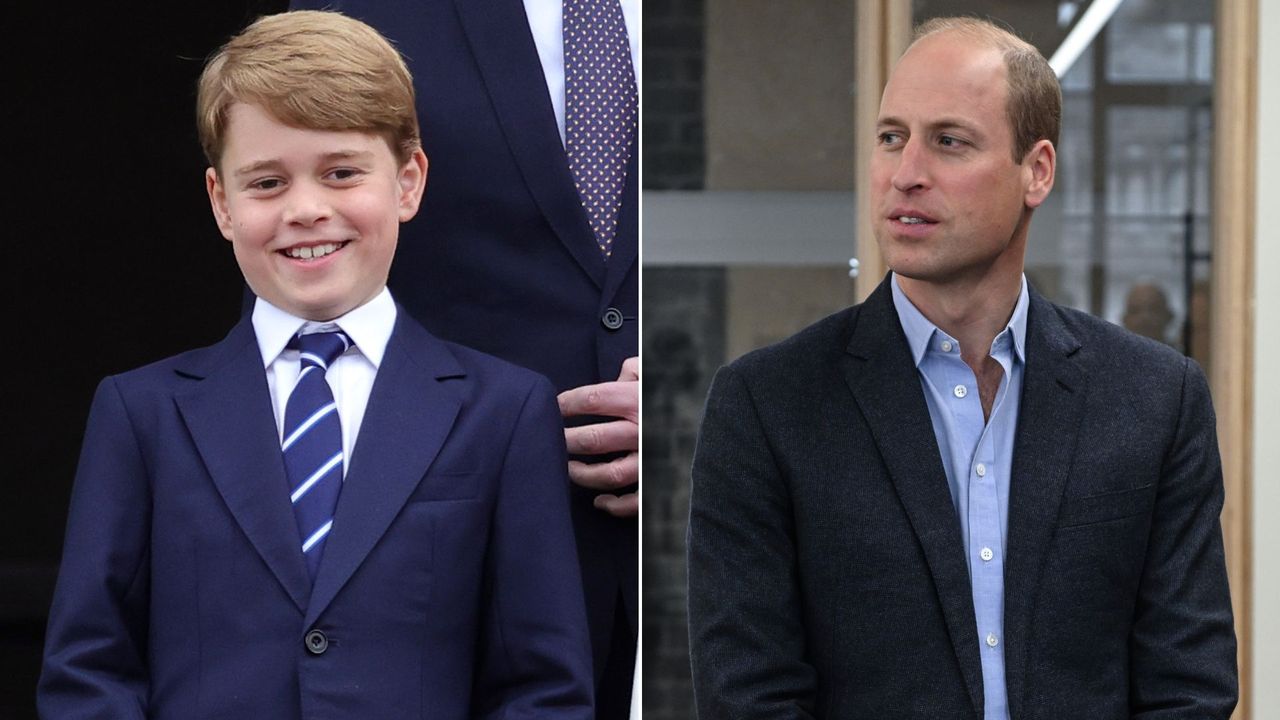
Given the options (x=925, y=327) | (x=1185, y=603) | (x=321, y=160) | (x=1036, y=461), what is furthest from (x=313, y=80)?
(x=1185, y=603)

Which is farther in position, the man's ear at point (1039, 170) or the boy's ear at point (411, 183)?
the man's ear at point (1039, 170)

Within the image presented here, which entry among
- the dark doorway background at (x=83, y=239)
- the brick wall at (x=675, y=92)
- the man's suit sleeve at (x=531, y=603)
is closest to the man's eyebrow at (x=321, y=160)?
the dark doorway background at (x=83, y=239)

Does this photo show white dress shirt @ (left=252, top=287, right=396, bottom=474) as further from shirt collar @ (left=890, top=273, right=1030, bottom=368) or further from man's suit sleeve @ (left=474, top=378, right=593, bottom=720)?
shirt collar @ (left=890, top=273, right=1030, bottom=368)

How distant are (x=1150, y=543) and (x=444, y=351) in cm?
93

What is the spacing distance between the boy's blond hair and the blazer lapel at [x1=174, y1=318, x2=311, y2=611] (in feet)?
0.77

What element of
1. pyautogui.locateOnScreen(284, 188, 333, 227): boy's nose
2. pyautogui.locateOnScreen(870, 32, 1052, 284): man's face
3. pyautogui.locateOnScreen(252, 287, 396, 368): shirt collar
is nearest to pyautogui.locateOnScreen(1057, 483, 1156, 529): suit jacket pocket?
pyautogui.locateOnScreen(870, 32, 1052, 284): man's face

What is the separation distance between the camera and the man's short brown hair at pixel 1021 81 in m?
2.08

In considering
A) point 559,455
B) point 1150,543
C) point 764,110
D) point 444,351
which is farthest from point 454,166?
point 764,110

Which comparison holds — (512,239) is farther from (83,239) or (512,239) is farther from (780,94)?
(780,94)

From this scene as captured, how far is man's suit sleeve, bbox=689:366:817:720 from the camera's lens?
2.06 m

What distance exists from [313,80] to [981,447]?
94 cm

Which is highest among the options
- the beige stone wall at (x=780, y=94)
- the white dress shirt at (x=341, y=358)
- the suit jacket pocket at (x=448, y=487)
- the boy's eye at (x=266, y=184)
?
the beige stone wall at (x=780, y=94)

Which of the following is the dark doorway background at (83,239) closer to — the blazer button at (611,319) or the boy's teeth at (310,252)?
the boy's teeth at (310,252)

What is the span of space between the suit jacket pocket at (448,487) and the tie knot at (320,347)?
0.57ft
